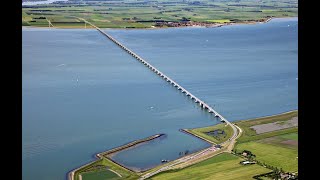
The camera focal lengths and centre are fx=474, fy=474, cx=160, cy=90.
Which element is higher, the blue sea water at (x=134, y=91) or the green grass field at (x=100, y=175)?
the blue sea water at (x=134, y=91)

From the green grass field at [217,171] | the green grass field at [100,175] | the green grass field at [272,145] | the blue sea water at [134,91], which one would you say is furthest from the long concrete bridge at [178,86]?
the green grass field at [100,175]

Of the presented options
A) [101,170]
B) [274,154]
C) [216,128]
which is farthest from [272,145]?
[101,170]

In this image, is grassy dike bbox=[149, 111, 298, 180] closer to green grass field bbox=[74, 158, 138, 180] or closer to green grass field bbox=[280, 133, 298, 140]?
green grass field bbox=[280, 133, 298, 140]

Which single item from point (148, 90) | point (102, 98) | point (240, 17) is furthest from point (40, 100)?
point (240, 17)

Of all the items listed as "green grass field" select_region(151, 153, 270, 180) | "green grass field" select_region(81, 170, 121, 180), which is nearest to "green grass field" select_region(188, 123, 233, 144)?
"green grass field" select_region(151, 153, 270, 180)

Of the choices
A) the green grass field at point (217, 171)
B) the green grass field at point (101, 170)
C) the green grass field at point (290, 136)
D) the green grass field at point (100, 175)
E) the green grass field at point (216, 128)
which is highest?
the green grass field at point (290, 136)

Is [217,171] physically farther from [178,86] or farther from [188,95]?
[178,86]

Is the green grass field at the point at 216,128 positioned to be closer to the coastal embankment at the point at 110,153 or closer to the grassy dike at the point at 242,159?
the grassy dike at the point at 242,159
